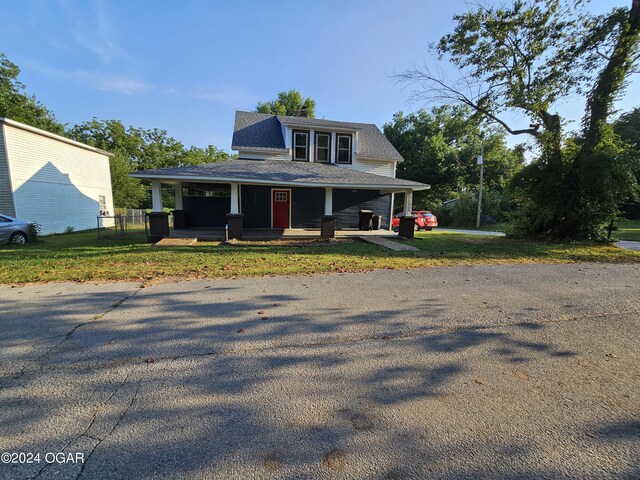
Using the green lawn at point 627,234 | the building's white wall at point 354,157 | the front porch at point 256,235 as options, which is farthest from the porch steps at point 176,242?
the green lawn at point 627,234

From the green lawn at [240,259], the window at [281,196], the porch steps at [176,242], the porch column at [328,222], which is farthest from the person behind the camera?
the window at [281,196]

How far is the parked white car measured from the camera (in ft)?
34.1

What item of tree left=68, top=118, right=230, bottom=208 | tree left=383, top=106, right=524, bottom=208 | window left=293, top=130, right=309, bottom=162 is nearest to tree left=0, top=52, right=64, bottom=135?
tree left=68, top=118, right=230, bottom=208

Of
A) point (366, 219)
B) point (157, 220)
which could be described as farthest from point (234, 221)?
point (366, 219)

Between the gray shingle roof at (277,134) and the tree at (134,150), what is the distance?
1918 centimetres

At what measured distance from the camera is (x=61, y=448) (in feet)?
6.10

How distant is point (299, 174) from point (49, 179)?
14.1 meters

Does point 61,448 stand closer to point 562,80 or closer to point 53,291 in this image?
point 53,291

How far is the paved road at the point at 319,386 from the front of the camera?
1806 millimetres

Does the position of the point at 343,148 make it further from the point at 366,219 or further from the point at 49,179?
the point at 49,179

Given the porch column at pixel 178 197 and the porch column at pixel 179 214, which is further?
the porch column at pixel 178 197

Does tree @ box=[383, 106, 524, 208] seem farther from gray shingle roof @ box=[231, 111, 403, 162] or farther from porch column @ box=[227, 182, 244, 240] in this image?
A: porch column @ box=[227, 182, 244, 240]

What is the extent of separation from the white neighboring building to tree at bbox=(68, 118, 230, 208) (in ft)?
35.1

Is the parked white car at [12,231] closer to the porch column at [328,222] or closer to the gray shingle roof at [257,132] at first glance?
the gray shingle roof at [257,132]
